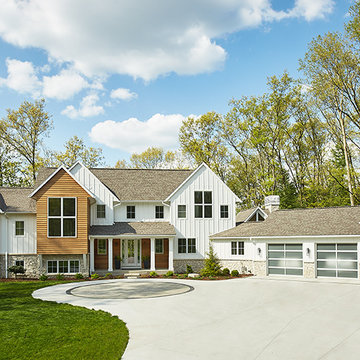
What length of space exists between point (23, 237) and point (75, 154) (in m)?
20.1

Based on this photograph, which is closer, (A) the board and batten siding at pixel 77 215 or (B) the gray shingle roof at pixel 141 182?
(A) the board and batten siding at pixel 77 215

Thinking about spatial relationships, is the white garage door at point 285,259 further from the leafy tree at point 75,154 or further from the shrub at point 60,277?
the leafy tree at point 75,154

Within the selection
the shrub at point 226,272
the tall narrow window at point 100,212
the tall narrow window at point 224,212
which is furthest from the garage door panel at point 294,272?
the tall narrow window at point 100,212

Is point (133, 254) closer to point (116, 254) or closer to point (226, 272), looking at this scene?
point (116, 254)

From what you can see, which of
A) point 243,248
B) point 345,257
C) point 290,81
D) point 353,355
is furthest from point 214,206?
point 353,355

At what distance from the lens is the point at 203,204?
→ 29.2m

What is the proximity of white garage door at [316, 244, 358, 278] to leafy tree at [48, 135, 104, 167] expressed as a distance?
3081 cm

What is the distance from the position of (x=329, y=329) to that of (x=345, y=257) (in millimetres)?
11979

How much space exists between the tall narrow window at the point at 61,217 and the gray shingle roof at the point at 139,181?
3.25 meters

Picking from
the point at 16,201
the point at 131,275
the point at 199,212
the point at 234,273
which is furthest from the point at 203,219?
the point at 16,201

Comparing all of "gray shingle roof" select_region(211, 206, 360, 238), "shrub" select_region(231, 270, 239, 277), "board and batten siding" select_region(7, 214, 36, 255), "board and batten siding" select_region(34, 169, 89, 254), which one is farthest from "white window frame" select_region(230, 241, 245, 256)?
"board and batten siding" select_region(7, 214, 36, 255)

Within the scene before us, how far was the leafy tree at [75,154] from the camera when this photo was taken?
44.3 meters

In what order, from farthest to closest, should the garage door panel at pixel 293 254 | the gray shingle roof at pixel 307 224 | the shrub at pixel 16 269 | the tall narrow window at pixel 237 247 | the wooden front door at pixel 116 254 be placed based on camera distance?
the wooden front door at pixel 116 254, the tall narrow window at pixel 237 247, the shrub at pixel 16 269, the garage door panel at pixel 293 254, the gray shingle roof at pixel 307 224

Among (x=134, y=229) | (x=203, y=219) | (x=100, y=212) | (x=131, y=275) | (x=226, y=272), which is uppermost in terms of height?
(x=100, y=212)
